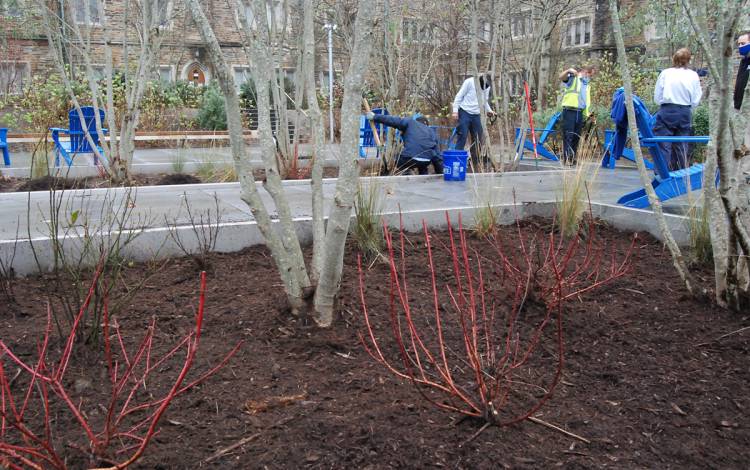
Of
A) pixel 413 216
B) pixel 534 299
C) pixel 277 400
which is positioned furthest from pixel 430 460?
pixel 413 216

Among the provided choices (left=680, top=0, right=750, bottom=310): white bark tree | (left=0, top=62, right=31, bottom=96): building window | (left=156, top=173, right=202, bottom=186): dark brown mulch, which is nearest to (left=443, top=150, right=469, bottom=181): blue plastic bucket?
(left=156, top=173, right=202, bottom=186): dark brown mulch

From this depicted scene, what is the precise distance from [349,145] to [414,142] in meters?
6.52

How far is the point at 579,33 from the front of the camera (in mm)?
26969

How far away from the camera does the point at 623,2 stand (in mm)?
24828

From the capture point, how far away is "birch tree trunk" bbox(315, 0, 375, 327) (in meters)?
2.62

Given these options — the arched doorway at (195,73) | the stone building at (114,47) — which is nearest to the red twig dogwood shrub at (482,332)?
the stone building at (114,47)

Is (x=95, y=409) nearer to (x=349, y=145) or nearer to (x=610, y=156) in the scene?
(x=349, y=145)

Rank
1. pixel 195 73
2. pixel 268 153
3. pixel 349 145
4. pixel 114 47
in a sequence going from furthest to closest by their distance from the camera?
pixel 195 73, pixel 114 47, pixel 268 153, pixel 349 145

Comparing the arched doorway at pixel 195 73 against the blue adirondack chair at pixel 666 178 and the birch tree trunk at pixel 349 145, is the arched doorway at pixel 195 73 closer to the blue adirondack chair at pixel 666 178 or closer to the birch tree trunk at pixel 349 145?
the blue adirondack chair at pixel 666 178

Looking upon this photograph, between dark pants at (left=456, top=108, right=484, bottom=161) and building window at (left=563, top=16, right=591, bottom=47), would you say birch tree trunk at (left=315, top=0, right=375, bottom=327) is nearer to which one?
dark pants at (left=456, top=108, right=484, bottom=161)

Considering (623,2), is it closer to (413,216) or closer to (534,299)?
(413,216)

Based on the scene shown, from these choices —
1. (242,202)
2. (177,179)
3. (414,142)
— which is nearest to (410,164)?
(414,142)

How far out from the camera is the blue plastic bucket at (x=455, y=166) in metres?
8.84

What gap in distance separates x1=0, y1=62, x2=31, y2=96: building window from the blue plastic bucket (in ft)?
46.9
